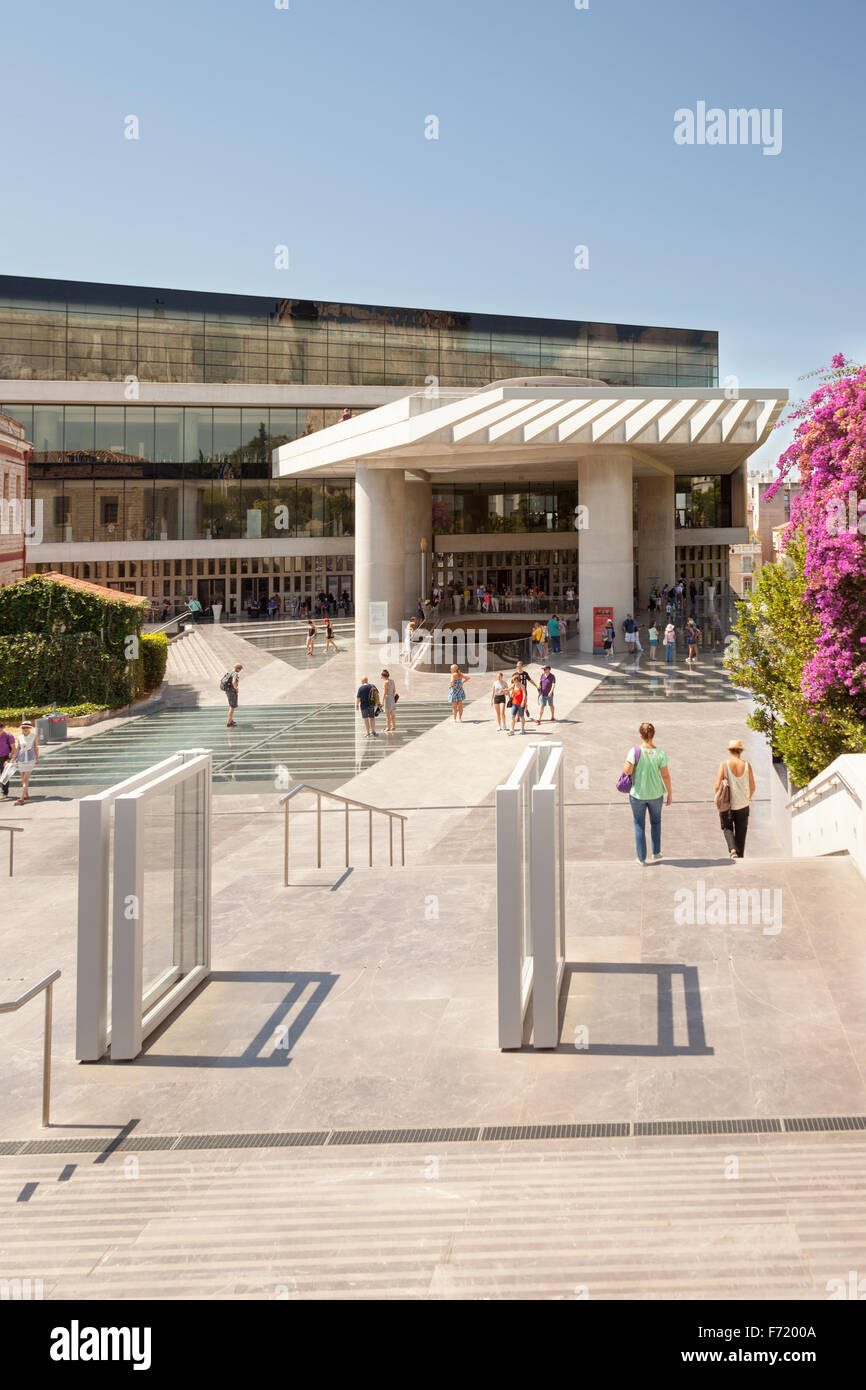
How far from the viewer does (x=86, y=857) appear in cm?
585

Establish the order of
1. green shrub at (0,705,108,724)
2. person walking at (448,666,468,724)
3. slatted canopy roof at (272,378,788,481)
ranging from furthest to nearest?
slatted canopy roof at (272,378,788,481)
green shrub at (0,705,108,724)
person walking at (448,666,468,724)

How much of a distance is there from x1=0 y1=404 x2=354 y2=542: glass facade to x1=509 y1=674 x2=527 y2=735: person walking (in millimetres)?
32656

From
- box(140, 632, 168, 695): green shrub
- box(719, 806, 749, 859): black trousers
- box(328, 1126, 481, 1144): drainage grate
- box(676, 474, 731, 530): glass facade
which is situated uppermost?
box(676, 474, 731, 530): glass facade

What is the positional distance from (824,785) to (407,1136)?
688cm

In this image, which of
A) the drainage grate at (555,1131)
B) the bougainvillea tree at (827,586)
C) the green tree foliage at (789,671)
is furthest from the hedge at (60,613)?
the drainage grate at (555,1131)

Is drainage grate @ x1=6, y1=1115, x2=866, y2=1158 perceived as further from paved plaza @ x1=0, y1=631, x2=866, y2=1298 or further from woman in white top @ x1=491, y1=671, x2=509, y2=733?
woman in white top @ x1=491, y1=671, x2=509, y2=733

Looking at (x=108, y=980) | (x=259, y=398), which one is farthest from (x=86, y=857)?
(x=259, y=398)

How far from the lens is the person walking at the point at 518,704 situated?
21936 mm

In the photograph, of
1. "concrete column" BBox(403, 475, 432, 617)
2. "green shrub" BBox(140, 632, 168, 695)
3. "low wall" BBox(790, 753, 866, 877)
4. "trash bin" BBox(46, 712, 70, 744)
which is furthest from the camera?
"concrete column" BBox(403, 475, 432, 617)

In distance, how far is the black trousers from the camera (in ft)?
36.0

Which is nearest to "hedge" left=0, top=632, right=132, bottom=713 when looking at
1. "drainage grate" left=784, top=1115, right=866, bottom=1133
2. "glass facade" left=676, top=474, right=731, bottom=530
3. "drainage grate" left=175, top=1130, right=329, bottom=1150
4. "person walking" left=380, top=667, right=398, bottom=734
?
"person walking" left=380, top=667, right=398, bottom=734

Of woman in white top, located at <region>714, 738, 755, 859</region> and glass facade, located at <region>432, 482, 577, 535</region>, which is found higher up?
glass facade, located at <region>432, 482, 577, 535</region>

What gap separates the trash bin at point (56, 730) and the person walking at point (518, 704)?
31.9 ft

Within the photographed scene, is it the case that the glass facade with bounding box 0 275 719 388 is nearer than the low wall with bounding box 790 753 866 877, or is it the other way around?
the low wall with bounding box 790 753 866 877
